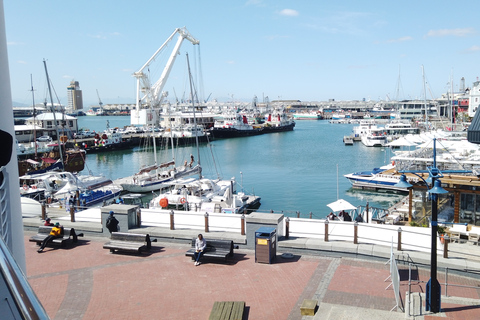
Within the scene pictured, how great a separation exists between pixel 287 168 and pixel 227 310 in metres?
50.6

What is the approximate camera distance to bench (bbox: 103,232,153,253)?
12805mm

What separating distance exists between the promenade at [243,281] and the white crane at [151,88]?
41.1 metres

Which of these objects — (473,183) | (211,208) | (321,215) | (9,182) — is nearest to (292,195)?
(321,215)

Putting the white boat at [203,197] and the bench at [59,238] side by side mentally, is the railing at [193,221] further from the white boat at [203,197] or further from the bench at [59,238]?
the white boat at [203,197]

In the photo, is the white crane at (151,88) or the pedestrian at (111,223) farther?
the white crane at (151,88)

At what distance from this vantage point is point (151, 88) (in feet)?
183

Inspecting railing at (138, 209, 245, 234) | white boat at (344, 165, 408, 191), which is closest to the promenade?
railing at (138, 209, 245, 234)

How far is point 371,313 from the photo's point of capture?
8.58 meters

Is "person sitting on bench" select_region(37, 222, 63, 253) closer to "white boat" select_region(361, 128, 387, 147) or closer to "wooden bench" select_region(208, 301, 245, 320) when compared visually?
"wooden bench" select_region(208, 301, 245, 320)

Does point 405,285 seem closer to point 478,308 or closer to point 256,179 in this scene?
point 478,308

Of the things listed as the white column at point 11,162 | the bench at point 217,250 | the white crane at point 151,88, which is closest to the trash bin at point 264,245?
the bench at point 217,250

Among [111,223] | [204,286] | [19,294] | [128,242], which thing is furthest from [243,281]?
[19,294]

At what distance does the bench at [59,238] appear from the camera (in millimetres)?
13586

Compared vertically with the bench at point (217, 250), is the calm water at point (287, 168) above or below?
below
